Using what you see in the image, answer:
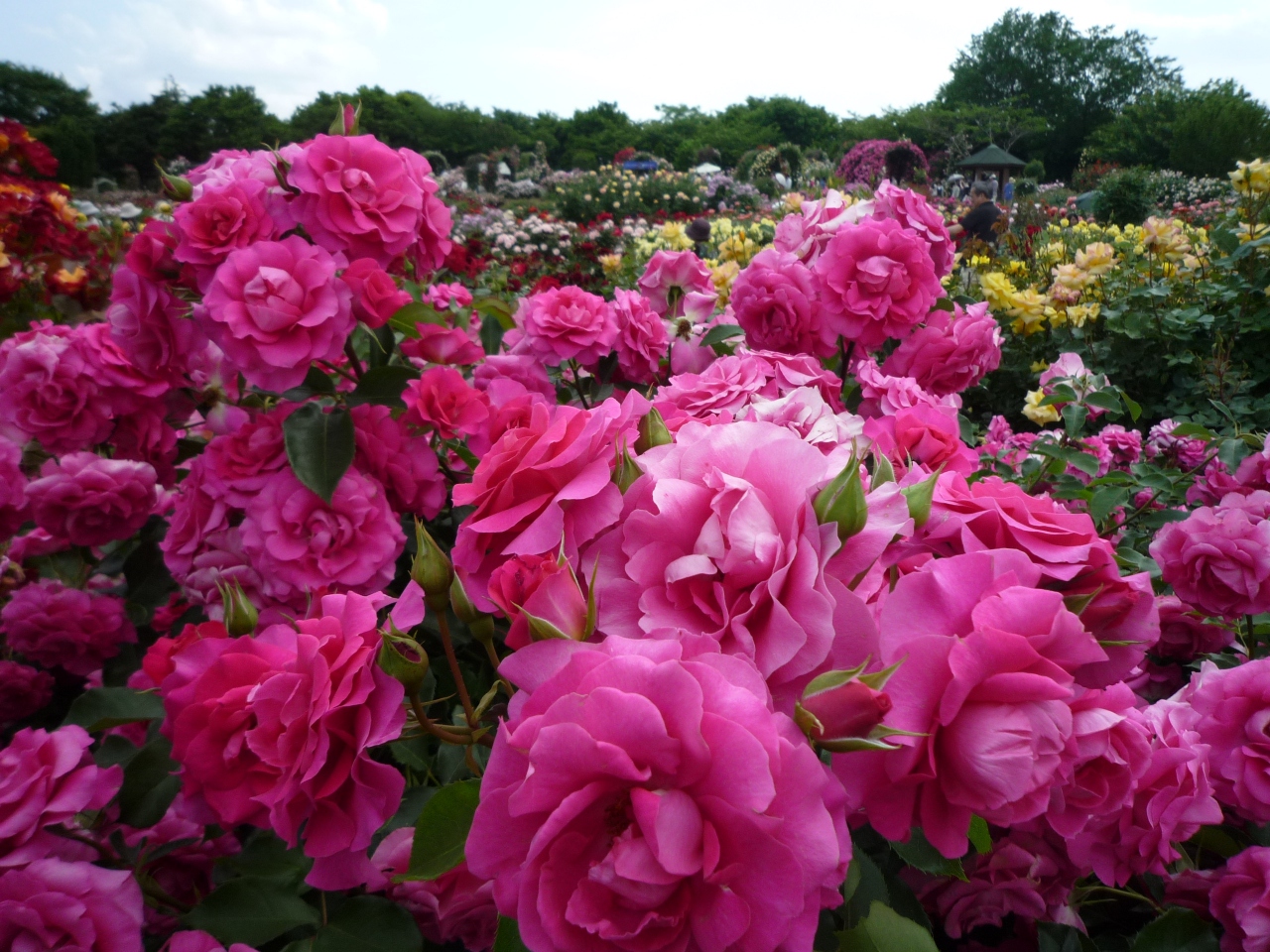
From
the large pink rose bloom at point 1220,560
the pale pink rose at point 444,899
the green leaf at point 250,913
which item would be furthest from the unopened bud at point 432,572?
the large pink rose bloom at point 1220,560

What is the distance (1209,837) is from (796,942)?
27.3 inches

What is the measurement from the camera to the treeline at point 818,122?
2211cm

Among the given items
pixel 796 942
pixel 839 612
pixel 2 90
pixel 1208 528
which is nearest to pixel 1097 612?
pixel 839 612

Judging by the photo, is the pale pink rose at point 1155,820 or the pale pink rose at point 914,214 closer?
the pale pink rose at point 1155,820

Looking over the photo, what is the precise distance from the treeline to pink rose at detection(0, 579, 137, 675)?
72.1ft

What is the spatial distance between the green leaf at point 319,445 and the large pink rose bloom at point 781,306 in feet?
2.32

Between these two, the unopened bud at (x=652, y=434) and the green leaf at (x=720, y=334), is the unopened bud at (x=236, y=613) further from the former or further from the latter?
the green leaf at (x=720, y=334)

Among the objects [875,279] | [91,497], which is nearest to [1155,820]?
[875,279]

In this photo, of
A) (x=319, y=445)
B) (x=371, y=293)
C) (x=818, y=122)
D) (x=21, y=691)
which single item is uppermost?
(x=818, y=122)

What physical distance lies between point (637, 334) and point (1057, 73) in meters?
48.6

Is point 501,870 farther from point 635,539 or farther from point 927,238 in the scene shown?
point 927,238

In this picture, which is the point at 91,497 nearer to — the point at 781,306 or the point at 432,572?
the point at 432,572

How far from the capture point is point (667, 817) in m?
0.36

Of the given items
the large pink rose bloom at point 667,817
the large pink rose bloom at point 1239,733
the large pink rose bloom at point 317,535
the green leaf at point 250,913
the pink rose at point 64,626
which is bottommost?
the pink rose at point 64,626
